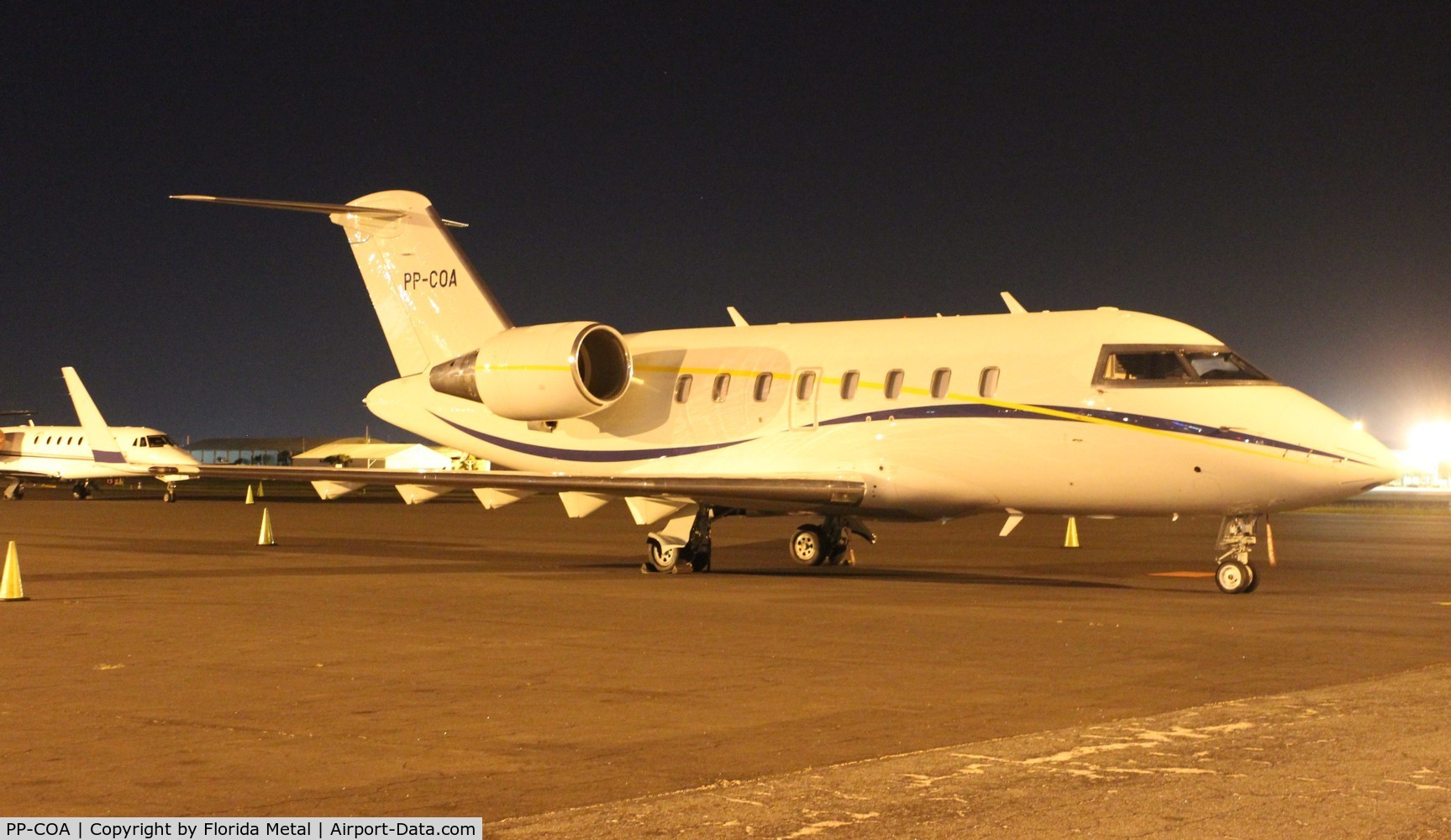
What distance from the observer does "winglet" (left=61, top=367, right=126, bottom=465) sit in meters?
51.7

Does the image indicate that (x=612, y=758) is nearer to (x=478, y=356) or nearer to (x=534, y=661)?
(x=534, y=661)

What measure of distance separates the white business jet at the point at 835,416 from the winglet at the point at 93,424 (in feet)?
105

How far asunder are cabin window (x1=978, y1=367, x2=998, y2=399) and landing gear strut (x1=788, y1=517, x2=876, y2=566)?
361 cm

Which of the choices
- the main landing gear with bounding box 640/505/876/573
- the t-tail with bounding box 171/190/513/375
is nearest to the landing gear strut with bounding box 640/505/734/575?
the main landing gear with bounding box 640/505/876/573

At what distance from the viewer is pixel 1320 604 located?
1496 centimetres

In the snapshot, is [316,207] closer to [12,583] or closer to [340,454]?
[12,583]

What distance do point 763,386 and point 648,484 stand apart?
8.16ft

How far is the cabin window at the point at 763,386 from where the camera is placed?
65.2 feet

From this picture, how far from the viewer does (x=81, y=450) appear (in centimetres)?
5366

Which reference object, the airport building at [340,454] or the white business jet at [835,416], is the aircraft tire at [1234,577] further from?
the airport building at [340,454]

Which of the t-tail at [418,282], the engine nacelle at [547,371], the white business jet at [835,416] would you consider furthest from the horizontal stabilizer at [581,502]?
the t-tail at [418,282]

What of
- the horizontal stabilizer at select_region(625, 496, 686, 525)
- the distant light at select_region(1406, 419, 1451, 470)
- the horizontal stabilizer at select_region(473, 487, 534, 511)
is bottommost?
the horizontal stabilizer at select_region(625, 496, 686, 525)

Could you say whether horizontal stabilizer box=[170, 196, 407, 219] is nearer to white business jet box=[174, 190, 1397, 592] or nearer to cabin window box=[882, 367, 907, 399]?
white business jet box=[174, 190, 1397, 592]

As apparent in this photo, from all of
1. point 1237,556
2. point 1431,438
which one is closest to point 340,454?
point 1431,438
